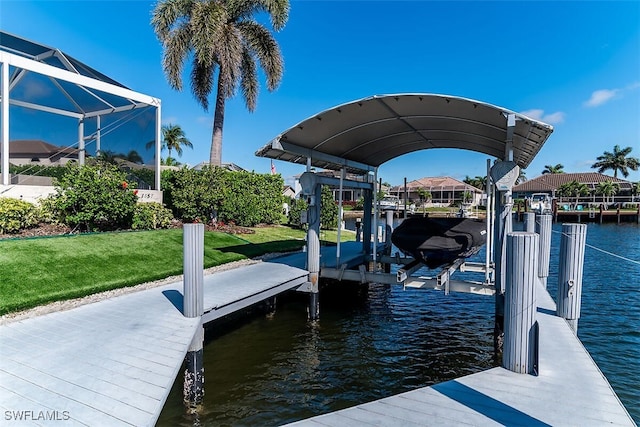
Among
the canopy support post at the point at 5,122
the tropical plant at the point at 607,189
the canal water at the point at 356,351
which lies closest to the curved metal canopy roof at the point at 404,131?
the canal water at the point at 356,351

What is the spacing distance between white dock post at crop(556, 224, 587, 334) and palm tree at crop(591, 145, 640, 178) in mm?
76004

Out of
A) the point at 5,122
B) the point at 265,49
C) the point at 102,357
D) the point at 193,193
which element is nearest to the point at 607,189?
the point at 265,49

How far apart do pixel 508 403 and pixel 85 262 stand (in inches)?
325

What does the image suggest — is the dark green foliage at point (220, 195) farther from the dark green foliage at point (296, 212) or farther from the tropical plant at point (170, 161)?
the tropical plant at point (170, 161)

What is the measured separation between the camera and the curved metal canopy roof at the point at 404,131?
646 centimetres

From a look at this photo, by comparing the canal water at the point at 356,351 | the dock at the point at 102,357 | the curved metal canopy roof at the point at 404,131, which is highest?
the curved metal canopy roof at the point at 404,131

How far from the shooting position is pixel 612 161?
216 ft

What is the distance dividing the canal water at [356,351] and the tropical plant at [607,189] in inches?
1955

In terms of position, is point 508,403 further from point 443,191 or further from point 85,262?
point 443,191

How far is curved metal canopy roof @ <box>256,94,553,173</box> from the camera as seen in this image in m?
6.46

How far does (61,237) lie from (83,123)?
9907mm

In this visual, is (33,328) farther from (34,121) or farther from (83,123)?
(83,123)

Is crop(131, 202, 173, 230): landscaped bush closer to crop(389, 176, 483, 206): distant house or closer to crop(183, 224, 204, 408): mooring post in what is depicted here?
crop(183, 224, 204, 408): mooring post

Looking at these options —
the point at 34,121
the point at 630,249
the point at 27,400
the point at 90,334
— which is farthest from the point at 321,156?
the point at 630,249
